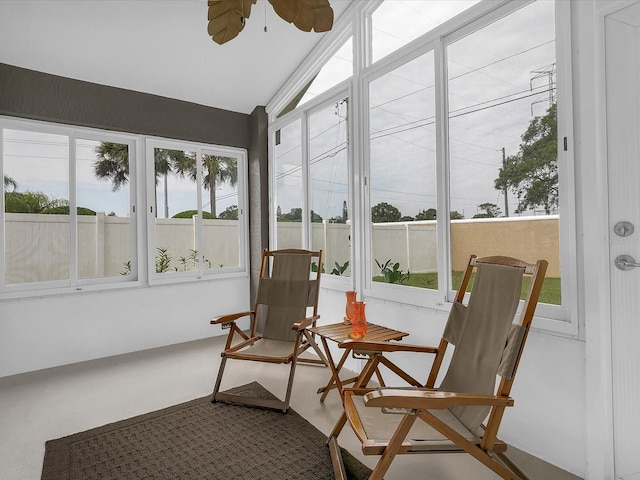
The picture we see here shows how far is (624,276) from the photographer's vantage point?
1806 millimetres

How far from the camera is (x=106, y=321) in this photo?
3.92m

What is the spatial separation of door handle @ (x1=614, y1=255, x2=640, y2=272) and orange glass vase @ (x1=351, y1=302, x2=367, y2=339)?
147 cm

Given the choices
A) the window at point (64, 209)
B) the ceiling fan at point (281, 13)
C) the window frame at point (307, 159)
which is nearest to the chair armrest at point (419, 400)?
the ceiling fan at point (281, 13)

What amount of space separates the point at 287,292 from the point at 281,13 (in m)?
2.43

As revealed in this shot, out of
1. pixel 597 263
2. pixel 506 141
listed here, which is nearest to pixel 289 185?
pixel 506 141

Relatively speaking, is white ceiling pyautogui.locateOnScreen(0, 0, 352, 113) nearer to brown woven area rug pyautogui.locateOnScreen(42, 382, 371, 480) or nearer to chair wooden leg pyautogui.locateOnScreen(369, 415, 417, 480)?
brown woven area rug pyautogui.locateOnScreen(42, 382, 371, 480)

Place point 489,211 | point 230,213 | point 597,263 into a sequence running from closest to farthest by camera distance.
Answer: point 597,263 → point 489,211 → point 230,213

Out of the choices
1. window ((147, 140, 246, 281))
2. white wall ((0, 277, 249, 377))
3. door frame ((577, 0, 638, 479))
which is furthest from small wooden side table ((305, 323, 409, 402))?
window ((147, 140, 246, 281))

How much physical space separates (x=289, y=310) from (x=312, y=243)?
3.45 feet

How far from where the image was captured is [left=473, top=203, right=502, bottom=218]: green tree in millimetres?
2407

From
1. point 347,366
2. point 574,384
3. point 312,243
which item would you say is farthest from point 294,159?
point 574,384

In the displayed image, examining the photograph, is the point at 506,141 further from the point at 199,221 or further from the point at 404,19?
the point at 199,221

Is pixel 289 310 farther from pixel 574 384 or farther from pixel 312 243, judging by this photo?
pixel 574 384

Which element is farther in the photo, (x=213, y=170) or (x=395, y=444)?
(x=213, y=170)
